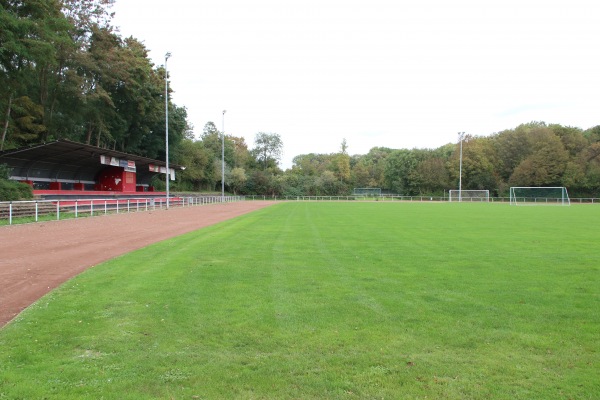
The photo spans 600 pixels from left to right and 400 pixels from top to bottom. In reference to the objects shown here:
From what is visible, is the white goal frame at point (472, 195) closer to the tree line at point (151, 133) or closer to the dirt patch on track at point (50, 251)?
the tree line at point (151, 133)

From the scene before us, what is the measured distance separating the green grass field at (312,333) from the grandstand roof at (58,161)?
26181mm

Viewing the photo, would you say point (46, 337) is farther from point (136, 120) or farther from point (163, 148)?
point (163, 148)

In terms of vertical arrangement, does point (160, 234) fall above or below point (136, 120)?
below

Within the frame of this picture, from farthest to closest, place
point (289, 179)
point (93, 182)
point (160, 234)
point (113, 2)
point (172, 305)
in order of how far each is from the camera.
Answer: point (289, 179), point (93, 182), point (113, 2), point (160, 234), point (172, 305)

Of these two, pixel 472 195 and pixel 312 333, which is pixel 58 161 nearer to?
pixel 312 333

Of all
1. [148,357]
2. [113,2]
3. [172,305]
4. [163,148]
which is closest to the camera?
[148,357]

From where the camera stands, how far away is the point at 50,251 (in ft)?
38.2

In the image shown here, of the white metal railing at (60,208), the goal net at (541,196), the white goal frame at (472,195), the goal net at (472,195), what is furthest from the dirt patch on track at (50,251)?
the goal net at (472,195)

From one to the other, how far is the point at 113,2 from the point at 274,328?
1745 inches

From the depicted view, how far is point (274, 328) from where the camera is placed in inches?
207

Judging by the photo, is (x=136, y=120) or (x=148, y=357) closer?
(x=148, y=357)

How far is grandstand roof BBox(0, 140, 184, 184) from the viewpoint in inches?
1186

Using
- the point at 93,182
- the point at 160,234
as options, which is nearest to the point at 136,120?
the point at 93,182

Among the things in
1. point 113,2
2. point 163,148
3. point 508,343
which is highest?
point 113,2
